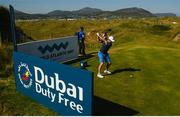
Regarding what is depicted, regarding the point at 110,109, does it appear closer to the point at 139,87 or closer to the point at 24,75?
the point at 139,87

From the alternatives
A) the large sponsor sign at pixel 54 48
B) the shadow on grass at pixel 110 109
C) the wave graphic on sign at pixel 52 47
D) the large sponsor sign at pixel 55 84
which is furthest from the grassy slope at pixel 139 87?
→ the wave graphic on sign at pixel 52 47

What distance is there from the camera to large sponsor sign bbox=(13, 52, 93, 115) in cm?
850

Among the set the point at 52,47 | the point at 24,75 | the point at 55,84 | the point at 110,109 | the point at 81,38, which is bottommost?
the point at 110,109

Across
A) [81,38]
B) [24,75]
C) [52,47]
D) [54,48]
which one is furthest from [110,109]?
[81,38]

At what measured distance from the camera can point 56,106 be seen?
9.98m

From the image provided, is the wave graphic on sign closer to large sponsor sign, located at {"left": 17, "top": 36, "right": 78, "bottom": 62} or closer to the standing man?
large sponsor sign, located at {"left": 17, "top": 36, "right": 78, "bottom": 62}

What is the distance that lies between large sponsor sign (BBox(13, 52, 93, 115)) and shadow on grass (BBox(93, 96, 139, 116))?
1.21 m

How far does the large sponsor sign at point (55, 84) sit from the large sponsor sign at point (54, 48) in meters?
2.96

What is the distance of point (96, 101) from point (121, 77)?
3612mm

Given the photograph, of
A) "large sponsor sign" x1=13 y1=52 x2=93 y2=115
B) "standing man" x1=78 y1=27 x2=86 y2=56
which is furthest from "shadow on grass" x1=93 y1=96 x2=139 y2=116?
"standing man" x1=78 y1=27 x2=86 y2=56

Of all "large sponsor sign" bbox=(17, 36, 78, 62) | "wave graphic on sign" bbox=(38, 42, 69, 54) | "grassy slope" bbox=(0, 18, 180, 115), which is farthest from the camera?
"wave graphic on sign" bbox=(38, 42, 69, 54)

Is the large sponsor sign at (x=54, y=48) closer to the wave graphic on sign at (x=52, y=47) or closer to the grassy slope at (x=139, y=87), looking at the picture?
the wave graphic on sign at (x=52, y=47)

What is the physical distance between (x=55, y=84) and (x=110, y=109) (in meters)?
2.18

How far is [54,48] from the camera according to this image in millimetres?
17719
